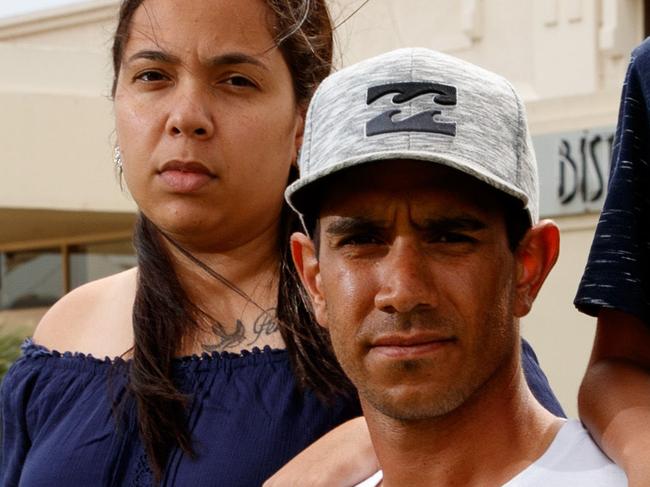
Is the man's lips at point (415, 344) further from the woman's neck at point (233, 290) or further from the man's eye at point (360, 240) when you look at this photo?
the woman's neck at point (233, 290)

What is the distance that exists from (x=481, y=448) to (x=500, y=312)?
189 millimetres

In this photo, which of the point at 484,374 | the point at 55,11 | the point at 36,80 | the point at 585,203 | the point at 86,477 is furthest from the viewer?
the point at 55,11

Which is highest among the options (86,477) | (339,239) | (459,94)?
(459,94)

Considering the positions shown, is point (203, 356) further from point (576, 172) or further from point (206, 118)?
point (576, 172)

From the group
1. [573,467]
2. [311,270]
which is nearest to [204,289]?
[311,270]

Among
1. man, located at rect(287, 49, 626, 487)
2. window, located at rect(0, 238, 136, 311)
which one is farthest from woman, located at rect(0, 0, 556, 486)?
window, located at rect(0, 238, 136, 311)

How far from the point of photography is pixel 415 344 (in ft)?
6.48

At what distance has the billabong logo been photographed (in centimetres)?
200

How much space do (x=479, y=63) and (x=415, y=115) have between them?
9093mm

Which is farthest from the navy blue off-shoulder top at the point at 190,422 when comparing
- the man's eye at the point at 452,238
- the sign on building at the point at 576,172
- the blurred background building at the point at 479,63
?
the sign on building at the point at 576,172

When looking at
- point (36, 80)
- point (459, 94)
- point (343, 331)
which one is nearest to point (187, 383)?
point (343, 331)

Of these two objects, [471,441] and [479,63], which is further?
[479,63]

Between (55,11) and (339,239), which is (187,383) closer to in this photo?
(339,239)

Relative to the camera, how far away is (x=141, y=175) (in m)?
2.62
